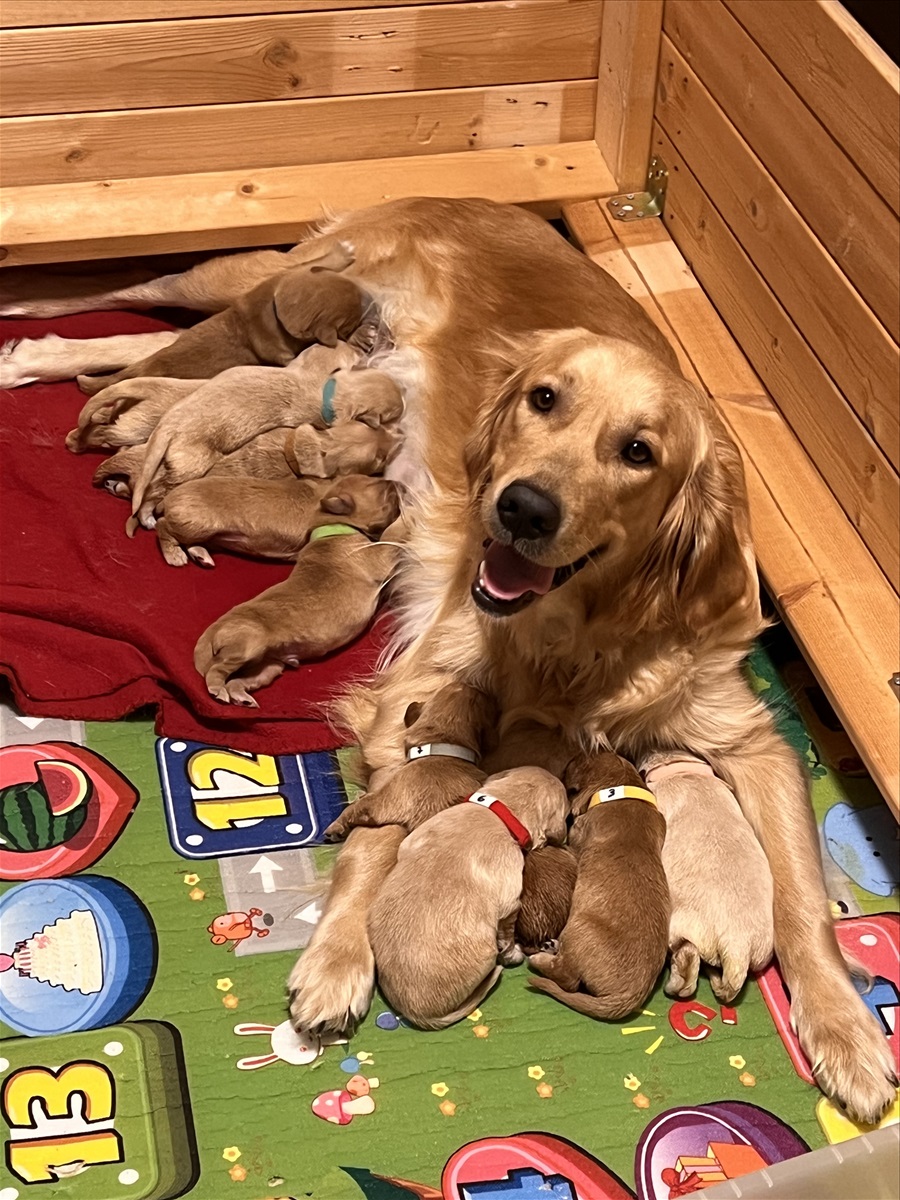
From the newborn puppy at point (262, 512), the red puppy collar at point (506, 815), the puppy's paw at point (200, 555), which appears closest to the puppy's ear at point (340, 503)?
the newborn puppy at point (262, 512)

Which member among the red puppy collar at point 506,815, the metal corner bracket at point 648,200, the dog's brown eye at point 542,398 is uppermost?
the dog's brown eye at point 542,398

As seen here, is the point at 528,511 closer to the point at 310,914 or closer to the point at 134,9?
the point at 310,914

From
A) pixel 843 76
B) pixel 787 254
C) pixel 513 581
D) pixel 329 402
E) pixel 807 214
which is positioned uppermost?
pixel 843 76

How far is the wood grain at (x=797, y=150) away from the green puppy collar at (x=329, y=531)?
3.52 ft

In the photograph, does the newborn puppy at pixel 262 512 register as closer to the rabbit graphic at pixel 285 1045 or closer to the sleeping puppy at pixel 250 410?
the sleeping puppy at pixel 250 410

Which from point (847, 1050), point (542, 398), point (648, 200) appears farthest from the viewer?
point (648, 200)

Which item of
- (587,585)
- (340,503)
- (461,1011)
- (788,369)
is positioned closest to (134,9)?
(340,503)

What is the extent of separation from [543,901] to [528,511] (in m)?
0.62

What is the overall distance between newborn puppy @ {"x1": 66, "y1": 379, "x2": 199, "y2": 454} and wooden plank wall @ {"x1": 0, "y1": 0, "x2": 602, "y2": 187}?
70 cm

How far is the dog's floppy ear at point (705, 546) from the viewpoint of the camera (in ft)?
7.61

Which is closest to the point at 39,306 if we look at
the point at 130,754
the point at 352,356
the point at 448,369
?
the point at 352,356

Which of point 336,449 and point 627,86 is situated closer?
point 336,449

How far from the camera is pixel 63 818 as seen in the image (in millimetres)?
2424

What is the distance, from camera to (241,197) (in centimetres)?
330
